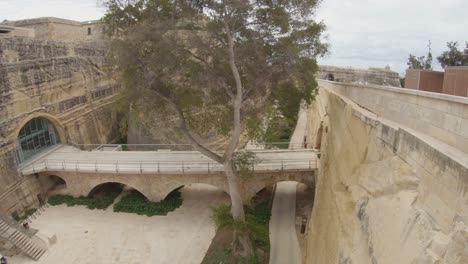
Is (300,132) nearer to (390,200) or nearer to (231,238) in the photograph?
(231,238)

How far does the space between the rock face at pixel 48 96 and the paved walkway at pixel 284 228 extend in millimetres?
14327

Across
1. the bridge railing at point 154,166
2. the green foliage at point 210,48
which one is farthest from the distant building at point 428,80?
the bridge railing at point 154,166

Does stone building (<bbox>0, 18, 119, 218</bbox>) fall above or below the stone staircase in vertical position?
above

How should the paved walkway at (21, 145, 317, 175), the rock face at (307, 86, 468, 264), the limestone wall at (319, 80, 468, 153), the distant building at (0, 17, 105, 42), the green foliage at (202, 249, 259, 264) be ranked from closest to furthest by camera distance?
the rock face at (307, 86, 468, 264) → the limestone wall at (319, 80, 468, 153) → the green foliage at (202, 249, 259, 264) → the paved walkway at (21, 145, 317, 175) → the distant building at (0, 17, 105, 42)

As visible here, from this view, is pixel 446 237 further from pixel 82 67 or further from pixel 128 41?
pixel 82 67

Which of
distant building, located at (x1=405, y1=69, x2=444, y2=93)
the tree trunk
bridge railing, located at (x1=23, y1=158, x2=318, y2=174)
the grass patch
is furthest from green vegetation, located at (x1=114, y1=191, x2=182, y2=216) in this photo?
distant building, located at (x1=405, y1=69, x2=444, y2=93)

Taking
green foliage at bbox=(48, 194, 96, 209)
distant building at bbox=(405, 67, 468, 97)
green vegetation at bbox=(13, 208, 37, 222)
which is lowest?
green vegetation at bbox=(13, 208, 37, 222)

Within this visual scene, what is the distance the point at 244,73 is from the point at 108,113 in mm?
17250

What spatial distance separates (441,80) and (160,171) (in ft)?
45.6

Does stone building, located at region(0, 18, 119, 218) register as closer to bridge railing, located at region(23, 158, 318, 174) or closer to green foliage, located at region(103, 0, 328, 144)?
bridge railing, located at region(23, 158, 318, 174)

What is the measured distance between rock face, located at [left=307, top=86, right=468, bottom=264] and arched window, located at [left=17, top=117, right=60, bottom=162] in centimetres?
1818

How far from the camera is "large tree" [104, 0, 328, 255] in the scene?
1229cm

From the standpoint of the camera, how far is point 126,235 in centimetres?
1633

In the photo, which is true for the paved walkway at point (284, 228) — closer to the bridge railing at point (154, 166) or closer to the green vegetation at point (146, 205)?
the bridge railing at point (154, 166)
